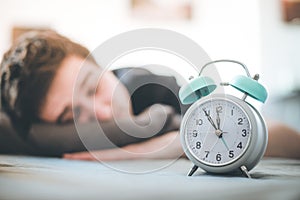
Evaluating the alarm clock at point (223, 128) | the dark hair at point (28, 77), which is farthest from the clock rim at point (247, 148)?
the dark hair at point (28, 77)

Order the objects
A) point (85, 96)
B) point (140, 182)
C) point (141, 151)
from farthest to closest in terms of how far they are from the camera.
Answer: point (85, 96) → point (141, 151) → point (140, 182)

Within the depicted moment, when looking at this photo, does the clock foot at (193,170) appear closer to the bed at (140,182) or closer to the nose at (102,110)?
the bed at (140,182)

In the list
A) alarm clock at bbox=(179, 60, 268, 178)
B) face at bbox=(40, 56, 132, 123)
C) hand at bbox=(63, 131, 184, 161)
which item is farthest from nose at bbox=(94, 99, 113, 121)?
alarm clock at bbox=(179, 60, 268, 178)

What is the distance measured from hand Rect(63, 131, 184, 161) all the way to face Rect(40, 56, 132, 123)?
0.37 ft

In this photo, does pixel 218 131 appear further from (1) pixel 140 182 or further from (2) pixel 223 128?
(1) pixel 140 182

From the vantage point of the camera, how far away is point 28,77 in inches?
43.8

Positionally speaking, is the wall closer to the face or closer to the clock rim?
the face

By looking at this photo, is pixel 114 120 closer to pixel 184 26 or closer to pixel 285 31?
pixel 184 26

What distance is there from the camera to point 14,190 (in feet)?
1.99

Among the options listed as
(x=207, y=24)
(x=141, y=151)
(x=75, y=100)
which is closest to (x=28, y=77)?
(x=75, y=100)

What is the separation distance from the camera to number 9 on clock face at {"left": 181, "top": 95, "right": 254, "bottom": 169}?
27.0 inches

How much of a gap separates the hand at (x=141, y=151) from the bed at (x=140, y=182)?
51 millimetres

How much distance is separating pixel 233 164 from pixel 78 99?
0.52 metres

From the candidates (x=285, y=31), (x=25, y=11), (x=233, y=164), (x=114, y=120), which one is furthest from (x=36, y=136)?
(x=285, y=31)
